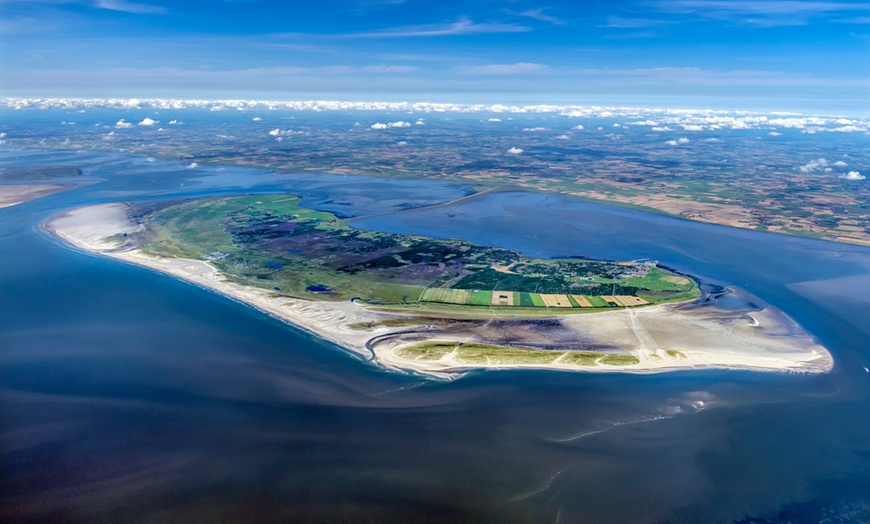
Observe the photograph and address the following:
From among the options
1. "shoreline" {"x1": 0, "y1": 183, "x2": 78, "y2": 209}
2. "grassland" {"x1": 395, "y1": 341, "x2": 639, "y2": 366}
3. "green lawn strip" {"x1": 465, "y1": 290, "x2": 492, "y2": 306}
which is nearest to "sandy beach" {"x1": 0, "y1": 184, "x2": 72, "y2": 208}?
"shoreline" {"x1": 0, "y1": 183, "x2": 78, "y2": 209}

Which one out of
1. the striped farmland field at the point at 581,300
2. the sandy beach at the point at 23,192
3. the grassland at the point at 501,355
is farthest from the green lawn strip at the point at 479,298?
the sandy beach at the point at 23,192

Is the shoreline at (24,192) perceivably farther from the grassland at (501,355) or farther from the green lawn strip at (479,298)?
the grassland at (501,355)

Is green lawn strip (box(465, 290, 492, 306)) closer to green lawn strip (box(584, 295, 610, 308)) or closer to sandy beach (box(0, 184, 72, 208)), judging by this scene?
green lawn strip (box(584, 295, 610, 308))

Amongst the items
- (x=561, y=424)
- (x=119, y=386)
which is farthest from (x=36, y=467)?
(x=561, y=424)

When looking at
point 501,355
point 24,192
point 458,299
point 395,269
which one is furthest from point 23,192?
point 501,355

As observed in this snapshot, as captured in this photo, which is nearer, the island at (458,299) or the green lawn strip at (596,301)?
the island at (458,299)

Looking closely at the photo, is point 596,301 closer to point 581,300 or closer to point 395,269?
point 581,300
